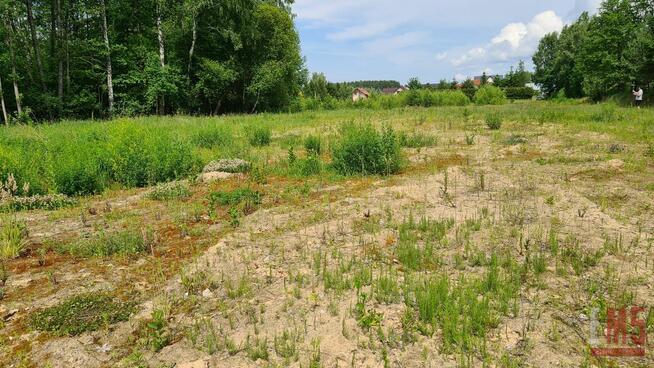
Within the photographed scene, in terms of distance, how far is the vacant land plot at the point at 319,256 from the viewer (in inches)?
123

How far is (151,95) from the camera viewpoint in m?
23.7

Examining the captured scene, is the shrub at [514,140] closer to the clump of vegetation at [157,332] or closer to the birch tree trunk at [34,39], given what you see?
the clump of vegetation at [157,332]

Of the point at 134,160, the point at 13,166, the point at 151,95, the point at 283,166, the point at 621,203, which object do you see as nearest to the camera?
the point at 621,203

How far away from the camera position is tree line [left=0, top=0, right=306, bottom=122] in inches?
853

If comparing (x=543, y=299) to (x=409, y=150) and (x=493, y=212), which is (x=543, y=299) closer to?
(x=493, y=212)

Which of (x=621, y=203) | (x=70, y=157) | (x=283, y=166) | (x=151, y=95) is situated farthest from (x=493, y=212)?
(x=151, y=95)

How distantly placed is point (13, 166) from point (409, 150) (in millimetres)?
8469

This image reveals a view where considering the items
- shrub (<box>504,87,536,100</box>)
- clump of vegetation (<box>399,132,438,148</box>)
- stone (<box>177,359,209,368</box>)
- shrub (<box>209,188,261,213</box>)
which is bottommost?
stone (<box>177,359,209,368</box>)

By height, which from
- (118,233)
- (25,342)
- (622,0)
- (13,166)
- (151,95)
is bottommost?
(25,342)

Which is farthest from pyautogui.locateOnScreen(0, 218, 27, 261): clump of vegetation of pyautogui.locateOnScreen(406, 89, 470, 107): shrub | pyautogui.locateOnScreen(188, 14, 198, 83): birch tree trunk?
→ pyautogui.locateOnScreen(406, 89, 470, 107): shrub

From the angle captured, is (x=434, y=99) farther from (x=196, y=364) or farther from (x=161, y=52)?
(x=196, y=364)

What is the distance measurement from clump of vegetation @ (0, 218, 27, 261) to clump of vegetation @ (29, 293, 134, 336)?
5.47 ft

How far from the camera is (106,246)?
491cm

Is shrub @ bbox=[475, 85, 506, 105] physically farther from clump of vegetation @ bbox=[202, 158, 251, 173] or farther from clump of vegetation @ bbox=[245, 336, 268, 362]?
clump of vegetation @ bbox=[245, 336, 268, 362]
